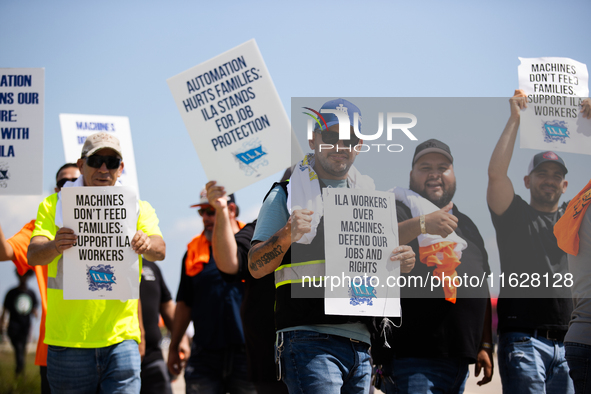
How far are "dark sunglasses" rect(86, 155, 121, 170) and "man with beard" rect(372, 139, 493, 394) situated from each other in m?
1.88

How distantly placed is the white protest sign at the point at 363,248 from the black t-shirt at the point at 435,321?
321 millimetres

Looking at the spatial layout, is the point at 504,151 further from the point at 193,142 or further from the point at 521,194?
the point at 193,142

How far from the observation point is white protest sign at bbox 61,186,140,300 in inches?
141

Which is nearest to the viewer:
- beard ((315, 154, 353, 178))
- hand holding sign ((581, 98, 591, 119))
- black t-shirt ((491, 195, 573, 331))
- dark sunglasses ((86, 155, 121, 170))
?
beard ((315, 154, 353, 178))

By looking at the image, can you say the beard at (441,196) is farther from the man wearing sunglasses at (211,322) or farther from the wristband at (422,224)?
the man wearing sunglasses at (211,322)

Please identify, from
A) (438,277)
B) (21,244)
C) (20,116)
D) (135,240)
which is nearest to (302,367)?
(438,277)

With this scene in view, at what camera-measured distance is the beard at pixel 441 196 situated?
3.56 meters

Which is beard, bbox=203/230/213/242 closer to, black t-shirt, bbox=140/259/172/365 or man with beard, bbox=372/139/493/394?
black t-shirt, bbox=140/259/172/365

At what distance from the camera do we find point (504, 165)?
3881 millimetres

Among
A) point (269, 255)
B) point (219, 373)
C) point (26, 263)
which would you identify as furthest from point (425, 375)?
point (26, 263)

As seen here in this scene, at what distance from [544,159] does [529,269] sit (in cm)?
83

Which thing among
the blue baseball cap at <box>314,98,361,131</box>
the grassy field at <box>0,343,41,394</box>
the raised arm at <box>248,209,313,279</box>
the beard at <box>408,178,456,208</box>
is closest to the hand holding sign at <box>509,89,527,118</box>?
the beard at <box>408,178,456,208</box>

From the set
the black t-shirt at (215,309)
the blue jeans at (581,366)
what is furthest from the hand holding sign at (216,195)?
the blue jeans at (581,366)

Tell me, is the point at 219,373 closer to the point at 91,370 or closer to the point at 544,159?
the point at 91,370
